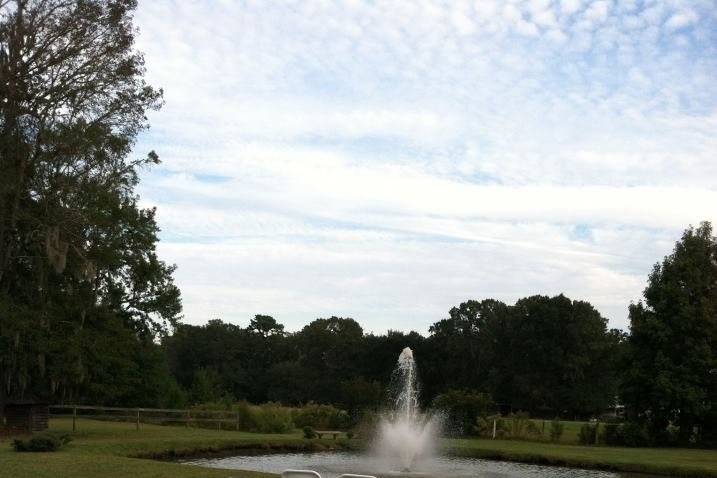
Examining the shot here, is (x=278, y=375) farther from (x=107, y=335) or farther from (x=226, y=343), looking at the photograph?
(x=107, y=335)

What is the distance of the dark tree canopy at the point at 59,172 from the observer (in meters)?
26.3

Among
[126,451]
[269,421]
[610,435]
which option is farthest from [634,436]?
[126,451]

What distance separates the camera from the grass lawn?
17188 millimetres

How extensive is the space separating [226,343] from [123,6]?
6810cm

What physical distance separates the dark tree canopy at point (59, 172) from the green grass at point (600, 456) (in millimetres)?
14819

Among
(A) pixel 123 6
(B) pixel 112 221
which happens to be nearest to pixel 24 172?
(B) pixel 112 221

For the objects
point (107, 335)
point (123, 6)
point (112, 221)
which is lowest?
point (107, 335)

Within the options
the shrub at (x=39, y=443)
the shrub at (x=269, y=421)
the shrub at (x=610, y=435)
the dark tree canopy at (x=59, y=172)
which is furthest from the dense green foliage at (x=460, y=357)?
the shrub at (x=39, y=443)

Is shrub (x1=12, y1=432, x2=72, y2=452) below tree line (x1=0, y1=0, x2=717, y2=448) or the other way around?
below

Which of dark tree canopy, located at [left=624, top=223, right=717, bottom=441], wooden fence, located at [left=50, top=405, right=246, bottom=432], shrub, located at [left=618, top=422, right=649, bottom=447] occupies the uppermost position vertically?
dark tree canopy, located at [left=624, top=223, right=717, bottom=441]

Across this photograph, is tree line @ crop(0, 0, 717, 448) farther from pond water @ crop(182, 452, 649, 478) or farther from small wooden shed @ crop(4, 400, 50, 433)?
pond water @ crop(182, 452, 649, 478)

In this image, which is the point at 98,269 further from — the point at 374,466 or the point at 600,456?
the point at 600,456

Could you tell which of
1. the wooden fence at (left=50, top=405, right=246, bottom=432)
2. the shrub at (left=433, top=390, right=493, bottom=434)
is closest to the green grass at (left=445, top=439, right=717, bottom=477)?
the shrub at (left=433, top=390, right=493, bottom=434)

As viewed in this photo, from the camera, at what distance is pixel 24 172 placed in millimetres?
26672
